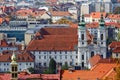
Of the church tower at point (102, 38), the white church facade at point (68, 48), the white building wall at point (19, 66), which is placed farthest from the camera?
the white church facade at point (68, 48)

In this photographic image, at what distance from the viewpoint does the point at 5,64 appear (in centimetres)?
6094

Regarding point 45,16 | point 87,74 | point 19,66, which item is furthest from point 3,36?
point 87,74

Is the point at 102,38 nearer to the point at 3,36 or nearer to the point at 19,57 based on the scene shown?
the point at 19,57

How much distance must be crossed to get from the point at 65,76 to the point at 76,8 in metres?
83.2

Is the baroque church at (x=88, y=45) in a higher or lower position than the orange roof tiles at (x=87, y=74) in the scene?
lower

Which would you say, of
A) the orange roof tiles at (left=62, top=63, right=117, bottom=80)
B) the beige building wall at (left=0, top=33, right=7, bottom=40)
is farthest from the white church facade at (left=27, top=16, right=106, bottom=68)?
the orange roof tiles at (left=62, top=63, right=117, bottom=80)

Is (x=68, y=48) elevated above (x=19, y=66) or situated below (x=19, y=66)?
above

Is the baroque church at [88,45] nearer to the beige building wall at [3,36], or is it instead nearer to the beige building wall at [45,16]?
the beige building wall at [3,36]

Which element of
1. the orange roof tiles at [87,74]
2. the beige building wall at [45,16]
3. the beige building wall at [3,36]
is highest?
the orange roof tiles at [87,74]

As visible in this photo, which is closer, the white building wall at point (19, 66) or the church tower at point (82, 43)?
the white building wall at point (19, 66)

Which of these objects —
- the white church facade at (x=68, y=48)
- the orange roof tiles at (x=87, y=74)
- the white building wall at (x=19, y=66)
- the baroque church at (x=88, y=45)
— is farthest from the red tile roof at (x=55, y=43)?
the orange roof tiles at (x=87, y=74)

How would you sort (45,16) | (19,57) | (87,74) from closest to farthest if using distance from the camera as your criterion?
1. (87,74)
2. (19,57)
3. (45,16)

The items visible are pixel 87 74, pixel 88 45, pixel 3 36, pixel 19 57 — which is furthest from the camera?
pixel 3 36

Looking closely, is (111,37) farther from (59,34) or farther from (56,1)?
(56,1)
